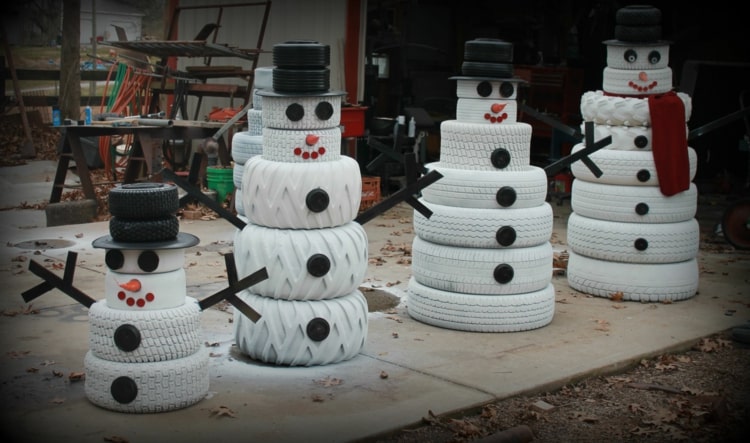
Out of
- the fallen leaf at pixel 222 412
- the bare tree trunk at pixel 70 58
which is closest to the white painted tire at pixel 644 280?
the fallen leaf at pixel 222 412

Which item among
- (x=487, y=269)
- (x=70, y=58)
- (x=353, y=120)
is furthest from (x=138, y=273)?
(x=70, y=58)

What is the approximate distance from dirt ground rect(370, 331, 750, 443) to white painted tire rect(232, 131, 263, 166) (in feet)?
13.4

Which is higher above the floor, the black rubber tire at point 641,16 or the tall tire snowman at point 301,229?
the black rubber tire at point 641,16

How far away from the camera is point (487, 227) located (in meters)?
6.98

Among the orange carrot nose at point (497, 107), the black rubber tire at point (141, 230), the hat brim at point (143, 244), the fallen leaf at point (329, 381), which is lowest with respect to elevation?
the fallen leaf at point (329, 381)

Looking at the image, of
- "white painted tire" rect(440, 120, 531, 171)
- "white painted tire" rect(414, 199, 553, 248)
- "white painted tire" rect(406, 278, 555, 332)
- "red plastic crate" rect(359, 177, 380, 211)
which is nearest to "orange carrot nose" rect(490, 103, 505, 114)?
"white painted tire" rect(440, 120, 531, 171)

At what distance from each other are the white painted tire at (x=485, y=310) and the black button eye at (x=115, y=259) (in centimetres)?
272

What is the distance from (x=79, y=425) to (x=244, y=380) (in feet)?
3.57

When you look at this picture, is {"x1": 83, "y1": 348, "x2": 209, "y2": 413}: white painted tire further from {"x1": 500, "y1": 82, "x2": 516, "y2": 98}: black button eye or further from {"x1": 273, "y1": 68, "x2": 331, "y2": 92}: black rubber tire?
{"x1": 500, "y1": 82, "x2": 516, "y2": 98}: black button eye

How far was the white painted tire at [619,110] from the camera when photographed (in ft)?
26.9

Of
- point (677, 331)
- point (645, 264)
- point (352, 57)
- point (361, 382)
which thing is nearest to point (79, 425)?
point (361, 382)

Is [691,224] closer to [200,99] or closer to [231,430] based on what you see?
[231,430]

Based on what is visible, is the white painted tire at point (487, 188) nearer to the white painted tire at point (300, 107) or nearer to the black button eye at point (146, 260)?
the white painted tire at point (300, 107)

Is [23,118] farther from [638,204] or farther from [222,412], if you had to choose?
[222,412]
